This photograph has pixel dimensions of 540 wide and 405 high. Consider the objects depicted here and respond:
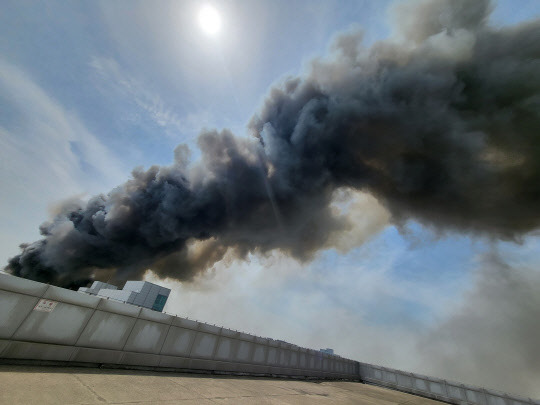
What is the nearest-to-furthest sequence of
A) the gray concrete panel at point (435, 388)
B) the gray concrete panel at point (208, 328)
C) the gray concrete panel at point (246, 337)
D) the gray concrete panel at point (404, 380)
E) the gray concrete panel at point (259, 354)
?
the gray concrete panel at point (208, 328) → the gray concrete panel at point (246, 337) → the gray concrete panel at point (259, 354) → the gray concrete panel at point (435, 388) → the gray concrete panel at point (404, 380)

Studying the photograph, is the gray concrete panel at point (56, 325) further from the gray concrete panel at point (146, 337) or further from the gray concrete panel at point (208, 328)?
the gray concrete panel at point (208, 328)

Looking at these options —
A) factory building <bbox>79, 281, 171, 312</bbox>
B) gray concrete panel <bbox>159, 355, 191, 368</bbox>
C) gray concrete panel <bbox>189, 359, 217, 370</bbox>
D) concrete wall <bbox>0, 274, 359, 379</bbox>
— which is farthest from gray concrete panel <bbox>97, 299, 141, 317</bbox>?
factory building <bbox>79, 281, 171, 312</bbox>

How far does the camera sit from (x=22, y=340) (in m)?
5.06

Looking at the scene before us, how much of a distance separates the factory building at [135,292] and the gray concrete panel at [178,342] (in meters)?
32.5

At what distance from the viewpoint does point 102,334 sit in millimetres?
6367

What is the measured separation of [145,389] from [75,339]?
2.40 metres

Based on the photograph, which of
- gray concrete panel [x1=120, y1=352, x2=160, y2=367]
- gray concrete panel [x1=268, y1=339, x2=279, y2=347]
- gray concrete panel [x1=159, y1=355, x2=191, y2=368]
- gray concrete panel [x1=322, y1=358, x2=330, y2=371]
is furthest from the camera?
gray concrete panel [x1=322, y1=358, x2=330, y2=371]

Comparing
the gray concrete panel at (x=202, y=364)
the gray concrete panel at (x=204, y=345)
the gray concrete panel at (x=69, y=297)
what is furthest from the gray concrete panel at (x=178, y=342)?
the gray concrete panel at (x=69, y=297)

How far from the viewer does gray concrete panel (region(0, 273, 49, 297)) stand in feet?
16.5

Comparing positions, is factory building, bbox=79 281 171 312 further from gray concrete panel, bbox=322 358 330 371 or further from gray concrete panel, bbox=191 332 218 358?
gray concrete panel, bbox=191 332 218 358

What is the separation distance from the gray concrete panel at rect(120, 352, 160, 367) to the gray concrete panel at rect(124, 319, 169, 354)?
4.4 inches

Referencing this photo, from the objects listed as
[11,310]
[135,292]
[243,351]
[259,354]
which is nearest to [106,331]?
[11,310]

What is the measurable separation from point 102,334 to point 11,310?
2.07 meters

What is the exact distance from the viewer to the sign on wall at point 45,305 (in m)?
5.44
